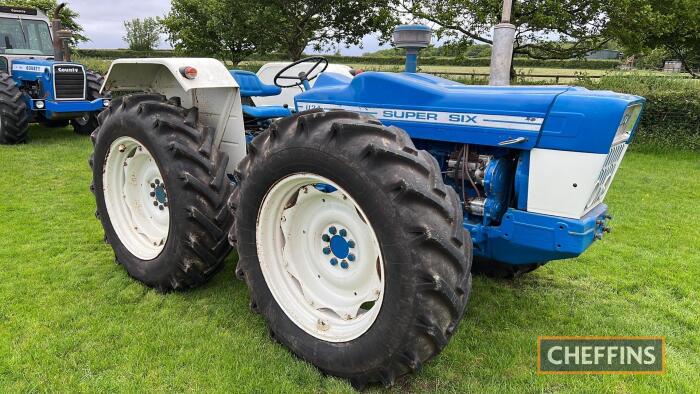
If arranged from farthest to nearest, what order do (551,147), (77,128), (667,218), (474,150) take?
(77,128) < (667,218) < (474,150) < (551,147)

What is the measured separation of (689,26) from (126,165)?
11.5 metres

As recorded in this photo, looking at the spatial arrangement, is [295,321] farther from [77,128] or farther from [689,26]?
[689,26]

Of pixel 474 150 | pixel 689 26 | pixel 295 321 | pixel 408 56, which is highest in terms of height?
pixel 689 26

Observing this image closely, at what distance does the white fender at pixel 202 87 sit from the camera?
3.08 metres

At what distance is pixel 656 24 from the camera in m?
10.2

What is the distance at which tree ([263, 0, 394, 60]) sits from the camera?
57.3 feet

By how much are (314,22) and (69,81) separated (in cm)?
1083

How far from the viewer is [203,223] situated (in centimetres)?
283

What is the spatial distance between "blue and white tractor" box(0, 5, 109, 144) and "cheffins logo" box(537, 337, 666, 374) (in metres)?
8.80

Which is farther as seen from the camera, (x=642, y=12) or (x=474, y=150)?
(x=642, y=12)

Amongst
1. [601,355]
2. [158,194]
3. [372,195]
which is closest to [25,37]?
[158,194]

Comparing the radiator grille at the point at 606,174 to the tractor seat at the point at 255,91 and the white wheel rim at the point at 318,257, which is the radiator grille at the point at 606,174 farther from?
the tractor seat at the point at 255,91

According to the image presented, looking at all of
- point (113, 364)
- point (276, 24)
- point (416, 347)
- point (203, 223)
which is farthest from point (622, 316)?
point (276, 24)

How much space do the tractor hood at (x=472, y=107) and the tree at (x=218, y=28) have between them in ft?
50.8
